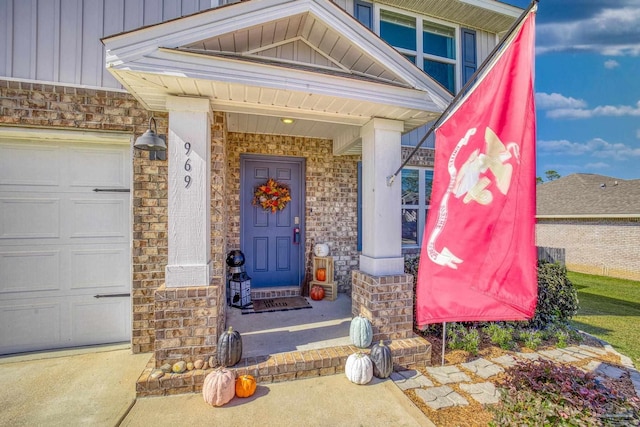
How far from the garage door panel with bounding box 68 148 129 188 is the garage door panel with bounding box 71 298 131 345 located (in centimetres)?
141

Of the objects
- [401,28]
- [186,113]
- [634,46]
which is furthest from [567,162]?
[186,113]

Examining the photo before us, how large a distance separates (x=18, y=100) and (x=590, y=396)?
228 inches

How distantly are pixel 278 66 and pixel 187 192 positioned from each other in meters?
1.50

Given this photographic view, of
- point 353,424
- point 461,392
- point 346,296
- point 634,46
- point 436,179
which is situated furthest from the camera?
point 634,46

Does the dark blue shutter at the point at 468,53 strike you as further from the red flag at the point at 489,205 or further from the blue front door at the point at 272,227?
the red flag at the point at 489,205

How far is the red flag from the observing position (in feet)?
6.25

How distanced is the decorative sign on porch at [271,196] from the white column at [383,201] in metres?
1.84

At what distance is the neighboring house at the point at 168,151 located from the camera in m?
2.66

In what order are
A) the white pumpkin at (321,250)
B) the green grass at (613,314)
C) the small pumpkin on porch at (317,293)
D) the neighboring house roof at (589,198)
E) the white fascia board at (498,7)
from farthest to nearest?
the neighboring house roof at (589,198), the white fascia board at (498,7), the white pumpkin at (321,250), the small pumpkin on porch at (317,293), the green grass at (613,314)

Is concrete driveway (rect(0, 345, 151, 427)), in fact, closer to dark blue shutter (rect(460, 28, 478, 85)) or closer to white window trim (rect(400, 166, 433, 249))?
white window trim (rect(400, 166, 433, 249))

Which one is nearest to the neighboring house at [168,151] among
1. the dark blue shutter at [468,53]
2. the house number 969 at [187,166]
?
the house number 969 at [187,166]

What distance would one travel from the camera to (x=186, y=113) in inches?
108

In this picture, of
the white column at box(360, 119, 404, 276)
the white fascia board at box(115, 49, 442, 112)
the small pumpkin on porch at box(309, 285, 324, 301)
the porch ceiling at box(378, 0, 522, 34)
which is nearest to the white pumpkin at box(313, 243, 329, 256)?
the small pumpkin on porch at box(309, 285, 324, 301)

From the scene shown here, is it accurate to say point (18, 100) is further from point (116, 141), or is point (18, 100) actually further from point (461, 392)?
point (461, 392)
